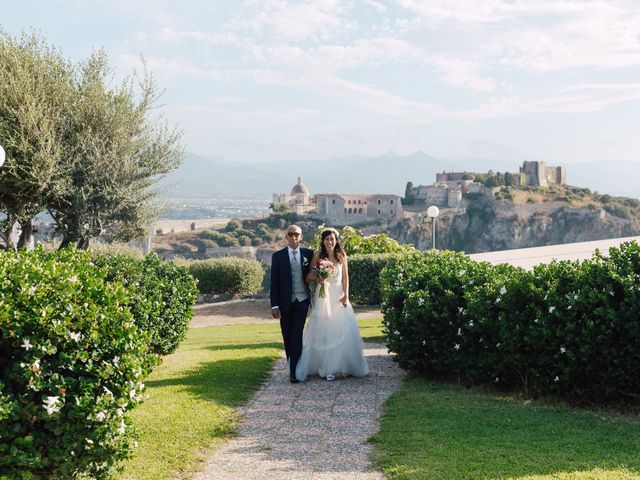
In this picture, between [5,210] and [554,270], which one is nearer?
[554,270]

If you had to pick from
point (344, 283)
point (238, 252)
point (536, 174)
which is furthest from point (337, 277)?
point (536, 174)

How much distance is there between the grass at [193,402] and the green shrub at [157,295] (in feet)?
1.45

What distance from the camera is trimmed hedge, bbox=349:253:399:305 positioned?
60.3 ft

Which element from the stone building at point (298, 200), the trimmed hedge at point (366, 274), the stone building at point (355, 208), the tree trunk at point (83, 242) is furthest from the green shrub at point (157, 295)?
the stone building at point (298, 200)

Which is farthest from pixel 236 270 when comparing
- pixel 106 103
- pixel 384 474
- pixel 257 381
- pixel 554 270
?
pixel 384 474

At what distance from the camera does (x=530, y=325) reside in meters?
6.55

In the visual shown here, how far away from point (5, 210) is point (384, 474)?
1220 cm

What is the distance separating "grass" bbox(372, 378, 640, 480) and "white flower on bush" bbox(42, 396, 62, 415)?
2.36 metres

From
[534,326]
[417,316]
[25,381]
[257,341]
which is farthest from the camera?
[257,341]

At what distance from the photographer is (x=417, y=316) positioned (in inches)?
310

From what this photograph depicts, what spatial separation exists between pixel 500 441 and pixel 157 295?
493 cm

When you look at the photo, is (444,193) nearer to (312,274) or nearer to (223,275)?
(223,275)

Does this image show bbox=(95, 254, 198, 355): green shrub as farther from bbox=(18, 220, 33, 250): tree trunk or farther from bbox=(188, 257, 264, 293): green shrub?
bbox=(188, 257, 264, 293): green shrub

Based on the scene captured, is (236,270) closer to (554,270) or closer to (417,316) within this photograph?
(417,316)
